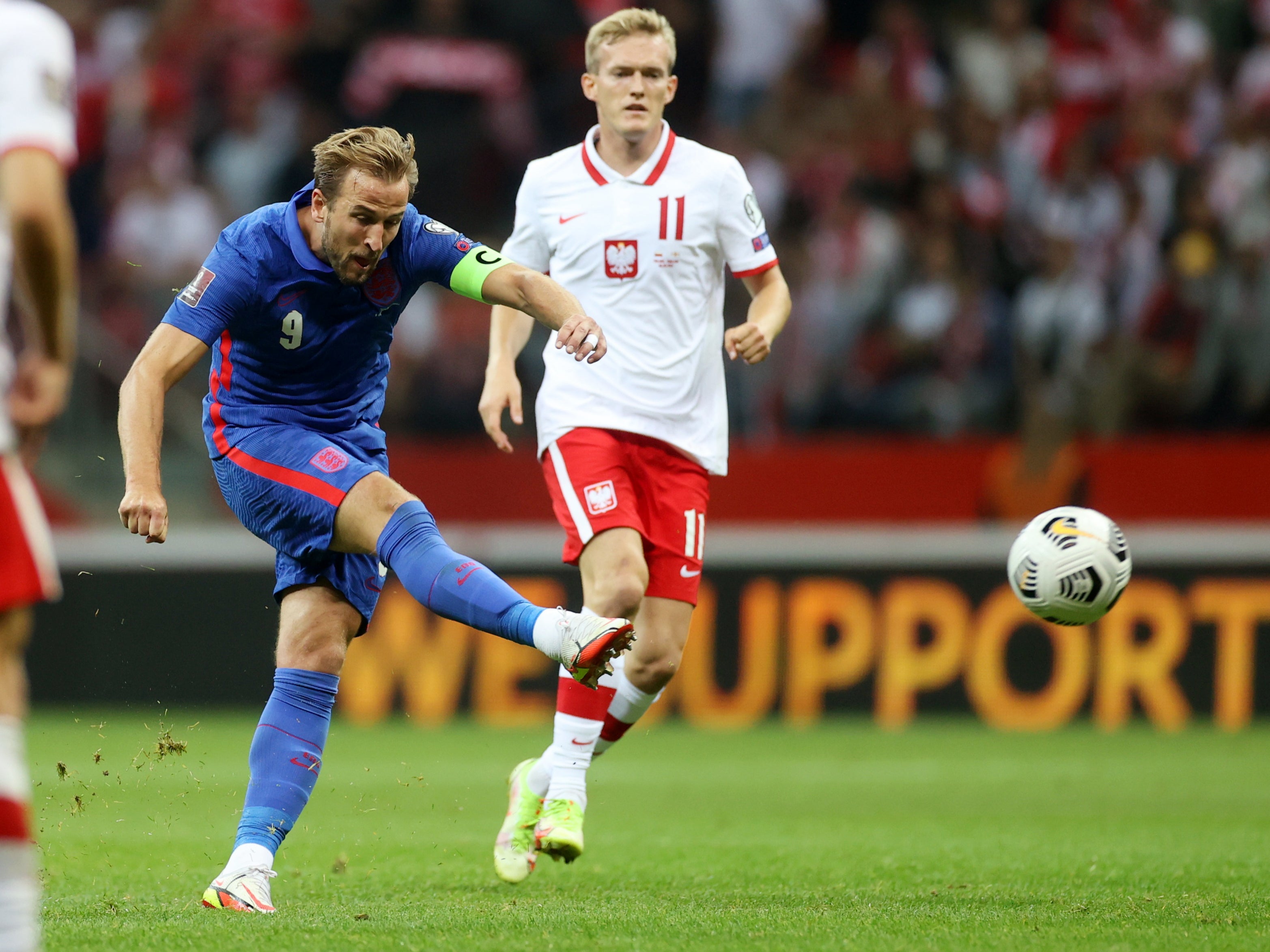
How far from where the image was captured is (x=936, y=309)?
12.2 metres

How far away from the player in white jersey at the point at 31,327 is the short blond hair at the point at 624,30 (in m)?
3.38

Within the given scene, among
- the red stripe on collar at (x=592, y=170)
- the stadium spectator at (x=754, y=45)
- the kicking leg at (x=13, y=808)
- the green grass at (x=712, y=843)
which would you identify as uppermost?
the stadium spectator at (x=754, y=45)

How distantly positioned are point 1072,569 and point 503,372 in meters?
2.14

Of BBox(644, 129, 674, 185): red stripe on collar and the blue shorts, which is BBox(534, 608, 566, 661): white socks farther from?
BBox(644, 129, 674, 185): red stripe on collar

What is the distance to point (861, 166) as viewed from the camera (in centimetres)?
1334

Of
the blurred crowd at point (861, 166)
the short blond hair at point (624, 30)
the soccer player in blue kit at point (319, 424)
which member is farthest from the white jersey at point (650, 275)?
the blurred crowd at point (861, 166)

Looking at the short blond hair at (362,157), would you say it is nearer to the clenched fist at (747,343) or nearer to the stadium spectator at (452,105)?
the clenched fist at (747,343)

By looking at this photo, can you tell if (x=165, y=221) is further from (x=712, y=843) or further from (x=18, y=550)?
(x=18, y=550)

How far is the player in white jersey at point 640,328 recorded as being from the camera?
623 centimetres

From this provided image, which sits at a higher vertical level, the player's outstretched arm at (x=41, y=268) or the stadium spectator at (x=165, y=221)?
the stadium spectator at (x=165, y=221)

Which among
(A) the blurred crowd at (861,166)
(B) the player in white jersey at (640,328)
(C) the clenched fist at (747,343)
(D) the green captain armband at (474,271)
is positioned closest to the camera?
(D) the green captain armband at (474,271)

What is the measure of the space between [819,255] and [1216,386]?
2.92 meters

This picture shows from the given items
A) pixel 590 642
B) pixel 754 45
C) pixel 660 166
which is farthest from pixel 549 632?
pixel 754 45

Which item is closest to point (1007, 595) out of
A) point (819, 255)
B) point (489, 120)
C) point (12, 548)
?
point (819, 255)
